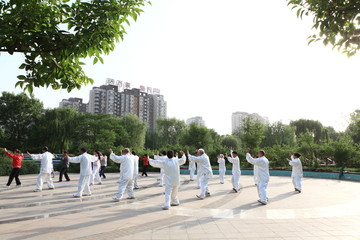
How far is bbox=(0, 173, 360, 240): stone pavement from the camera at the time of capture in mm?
5980

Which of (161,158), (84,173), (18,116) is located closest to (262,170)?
(161,158)

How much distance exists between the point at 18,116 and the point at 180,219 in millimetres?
50385

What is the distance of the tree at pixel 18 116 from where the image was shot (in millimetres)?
46938

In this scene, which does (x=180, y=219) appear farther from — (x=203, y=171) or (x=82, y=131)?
(x=82, y=131)

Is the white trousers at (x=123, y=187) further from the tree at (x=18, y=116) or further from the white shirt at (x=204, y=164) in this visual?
the tree at (x=18, y=116)

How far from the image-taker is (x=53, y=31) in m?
4.66

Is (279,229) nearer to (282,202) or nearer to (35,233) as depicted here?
(282,202)

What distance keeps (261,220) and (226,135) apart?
6399 cm

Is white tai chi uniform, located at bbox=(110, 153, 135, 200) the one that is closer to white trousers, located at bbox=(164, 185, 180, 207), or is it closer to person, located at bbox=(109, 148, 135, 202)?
person, located at bbox=(109, 148, 135, 202)

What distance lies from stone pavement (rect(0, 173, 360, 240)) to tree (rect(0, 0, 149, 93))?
365 centimetres

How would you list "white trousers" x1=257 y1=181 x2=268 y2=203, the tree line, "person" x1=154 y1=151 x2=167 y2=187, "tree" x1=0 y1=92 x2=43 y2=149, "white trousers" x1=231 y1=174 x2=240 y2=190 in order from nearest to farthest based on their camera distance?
"white trousers" x1=257 y1=181 x2=268 y2=203 → "person" x1=154 y1=151 x2=167 y2=187 → "white trousers" x1=231 y1=174 x2=240 y2=190 → the tree line → "tree" x1=0 y1=92 x2=43 y2=149

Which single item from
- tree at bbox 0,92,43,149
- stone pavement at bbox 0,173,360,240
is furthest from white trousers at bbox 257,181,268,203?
tree at bbox 0,92,43,149

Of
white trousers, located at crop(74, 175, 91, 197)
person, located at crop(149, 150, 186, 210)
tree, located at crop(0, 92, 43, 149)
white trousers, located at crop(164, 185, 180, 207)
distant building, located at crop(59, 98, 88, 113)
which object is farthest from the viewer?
distant building, located at crop(59, 98, 88, 113)

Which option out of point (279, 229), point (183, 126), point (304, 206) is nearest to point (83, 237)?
point (279, 229)
